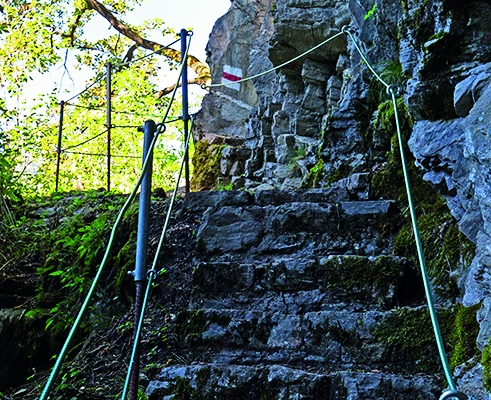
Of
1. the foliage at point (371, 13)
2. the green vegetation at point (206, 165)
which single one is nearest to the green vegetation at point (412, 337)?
the foliage at point (371, 13)

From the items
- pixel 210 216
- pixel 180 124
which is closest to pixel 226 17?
pixel 180 124

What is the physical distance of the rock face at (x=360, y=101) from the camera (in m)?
2.42

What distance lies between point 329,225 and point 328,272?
563 mm

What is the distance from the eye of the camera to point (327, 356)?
267 centimetres

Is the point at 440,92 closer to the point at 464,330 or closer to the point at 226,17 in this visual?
the point at 464,330

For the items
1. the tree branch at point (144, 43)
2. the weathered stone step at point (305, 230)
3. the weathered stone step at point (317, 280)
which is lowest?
the weathered stone step at point (317, 280)

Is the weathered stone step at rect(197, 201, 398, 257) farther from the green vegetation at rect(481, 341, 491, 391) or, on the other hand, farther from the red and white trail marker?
the red and white trail marker

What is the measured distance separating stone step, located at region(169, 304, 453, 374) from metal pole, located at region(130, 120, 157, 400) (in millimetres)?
888

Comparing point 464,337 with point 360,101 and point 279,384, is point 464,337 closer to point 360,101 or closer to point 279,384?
point 279,384

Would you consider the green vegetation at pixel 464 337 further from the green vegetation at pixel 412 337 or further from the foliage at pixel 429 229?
the foliage at pixel 429 229

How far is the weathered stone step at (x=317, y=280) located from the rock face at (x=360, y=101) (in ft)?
1.10

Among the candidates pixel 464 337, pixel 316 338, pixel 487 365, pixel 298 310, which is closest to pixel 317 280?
pixel 298 310

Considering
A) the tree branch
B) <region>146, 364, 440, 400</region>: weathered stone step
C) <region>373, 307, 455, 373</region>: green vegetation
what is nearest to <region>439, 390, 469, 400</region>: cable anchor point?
<region>146, 364, 440, 400</region>: weathered stone step

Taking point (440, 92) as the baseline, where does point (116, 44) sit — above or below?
above
